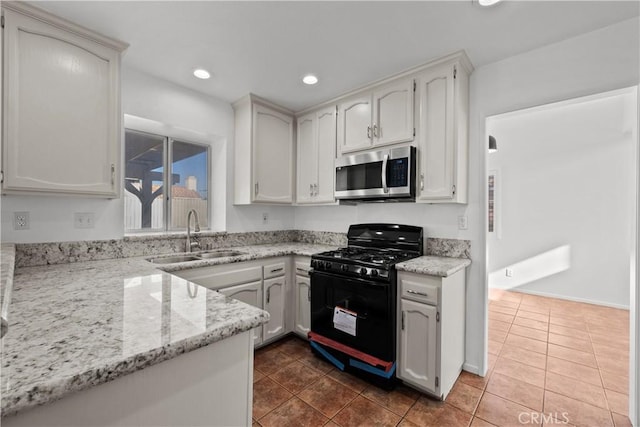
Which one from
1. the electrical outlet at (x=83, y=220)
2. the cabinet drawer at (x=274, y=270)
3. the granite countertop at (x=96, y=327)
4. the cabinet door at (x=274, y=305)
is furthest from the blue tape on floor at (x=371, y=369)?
the electrical outlet at (x=83, y=220)

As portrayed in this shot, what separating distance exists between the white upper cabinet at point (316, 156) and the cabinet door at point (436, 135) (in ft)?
3.02

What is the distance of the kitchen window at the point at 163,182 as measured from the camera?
2.50m

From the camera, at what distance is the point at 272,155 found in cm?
301

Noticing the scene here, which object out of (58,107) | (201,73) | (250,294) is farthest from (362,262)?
(58,107)

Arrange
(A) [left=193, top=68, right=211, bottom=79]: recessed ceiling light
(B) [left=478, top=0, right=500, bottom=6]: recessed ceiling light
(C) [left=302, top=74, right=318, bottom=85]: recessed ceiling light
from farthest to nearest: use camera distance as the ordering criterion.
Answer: (C) [left=302, top=74, right=318, bottom=85]: recessed ceiling light → (A) [left=193, top=68, right=211, bottom=79]: recessed ceiling light → (B) [left=478, top=0, right=500, bottom=6]: recessed ceiling light

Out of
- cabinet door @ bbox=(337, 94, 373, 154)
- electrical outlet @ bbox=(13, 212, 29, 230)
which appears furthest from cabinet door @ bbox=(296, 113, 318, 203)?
electrical outlet @ bbox=(13, 212, 29, 230)

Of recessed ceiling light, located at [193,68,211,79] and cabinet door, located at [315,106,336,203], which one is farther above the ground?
recessed ceiling light, located at [193,68,211,79]

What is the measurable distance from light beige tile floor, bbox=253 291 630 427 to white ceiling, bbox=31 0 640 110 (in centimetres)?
243

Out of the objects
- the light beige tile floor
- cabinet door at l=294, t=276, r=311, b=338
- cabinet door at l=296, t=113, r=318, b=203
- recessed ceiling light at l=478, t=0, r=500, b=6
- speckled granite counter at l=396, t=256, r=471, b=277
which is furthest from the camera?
cabinet door at l=296, t=113, r=318, b=203

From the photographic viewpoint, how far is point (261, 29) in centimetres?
178

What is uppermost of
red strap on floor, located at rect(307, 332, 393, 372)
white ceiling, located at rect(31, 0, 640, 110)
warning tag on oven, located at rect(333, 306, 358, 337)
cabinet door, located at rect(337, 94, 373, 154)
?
white ceiling, located at rect(31, 0, 640, 110)

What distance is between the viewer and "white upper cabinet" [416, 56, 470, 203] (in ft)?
6.77

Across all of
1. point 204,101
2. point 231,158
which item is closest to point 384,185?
point 231,158

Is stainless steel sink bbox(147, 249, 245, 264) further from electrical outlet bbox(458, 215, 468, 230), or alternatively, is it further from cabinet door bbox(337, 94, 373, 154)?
electrical outlet bbox(458, 215, 468, 230)
